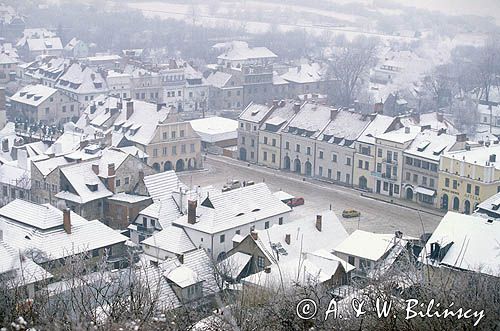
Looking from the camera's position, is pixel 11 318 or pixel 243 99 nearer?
pixel 11 318

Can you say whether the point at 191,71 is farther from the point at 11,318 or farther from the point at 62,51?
the point at 11,318

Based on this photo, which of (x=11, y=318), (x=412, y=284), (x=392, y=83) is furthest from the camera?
(x=392, y=83)

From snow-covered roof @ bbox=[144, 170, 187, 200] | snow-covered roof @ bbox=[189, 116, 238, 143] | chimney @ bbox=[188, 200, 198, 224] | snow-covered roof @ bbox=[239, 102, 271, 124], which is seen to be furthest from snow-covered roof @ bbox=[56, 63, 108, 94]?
chimney @ bbox=[188, 200, 198, 224]

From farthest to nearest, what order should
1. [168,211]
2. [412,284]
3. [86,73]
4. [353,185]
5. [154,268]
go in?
1. [86,73]
2. [353,185]
3. [168,211]
4. [154,268]
5. [412,284]

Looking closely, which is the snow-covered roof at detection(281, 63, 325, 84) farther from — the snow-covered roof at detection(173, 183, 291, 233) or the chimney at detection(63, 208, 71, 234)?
the chimney at detection(63, 208, 71, 234)

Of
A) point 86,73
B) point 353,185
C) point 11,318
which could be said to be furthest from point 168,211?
point 86,73

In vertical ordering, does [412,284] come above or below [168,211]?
above
